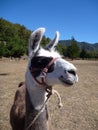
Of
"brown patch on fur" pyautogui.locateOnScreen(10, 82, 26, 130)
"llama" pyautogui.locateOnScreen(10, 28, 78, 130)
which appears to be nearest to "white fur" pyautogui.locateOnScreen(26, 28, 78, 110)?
"llama" pyautogui.locateOnScreen(10, 28, 78, 130)

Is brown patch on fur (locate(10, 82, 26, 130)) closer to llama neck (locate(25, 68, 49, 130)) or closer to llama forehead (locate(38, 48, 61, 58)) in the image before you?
llama neck (locate(25, 68, 49, 130))

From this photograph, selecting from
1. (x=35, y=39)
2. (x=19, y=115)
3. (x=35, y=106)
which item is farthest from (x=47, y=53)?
(x=19, y=115)

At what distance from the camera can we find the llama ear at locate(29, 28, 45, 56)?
10.7ft

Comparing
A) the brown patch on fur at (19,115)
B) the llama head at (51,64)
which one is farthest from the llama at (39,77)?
the brown patch on fur at (19,115)

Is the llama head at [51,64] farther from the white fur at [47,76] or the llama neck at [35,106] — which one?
the llama neck at [35,106]

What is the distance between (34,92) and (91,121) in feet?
12.4

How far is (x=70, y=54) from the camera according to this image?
6850 centimetres

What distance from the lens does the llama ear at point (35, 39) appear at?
3261 mm

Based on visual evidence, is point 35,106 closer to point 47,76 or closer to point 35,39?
point 47,76

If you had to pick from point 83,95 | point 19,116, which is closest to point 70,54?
point 83,95

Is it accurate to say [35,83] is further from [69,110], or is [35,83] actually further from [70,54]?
[70,54]

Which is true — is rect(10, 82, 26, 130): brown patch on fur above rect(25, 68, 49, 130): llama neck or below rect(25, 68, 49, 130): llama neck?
below

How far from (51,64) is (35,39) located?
0.38m

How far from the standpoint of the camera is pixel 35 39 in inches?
130
